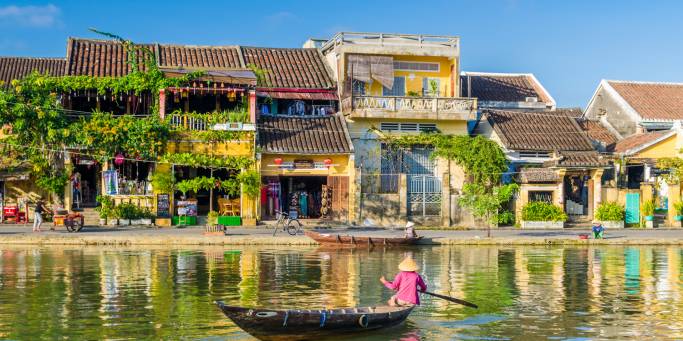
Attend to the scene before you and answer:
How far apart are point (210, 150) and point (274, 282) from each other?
15.8 metres

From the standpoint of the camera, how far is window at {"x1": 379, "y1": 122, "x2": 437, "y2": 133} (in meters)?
42.1

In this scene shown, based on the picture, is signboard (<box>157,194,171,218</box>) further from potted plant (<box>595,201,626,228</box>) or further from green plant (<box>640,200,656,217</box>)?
green plant (<box>640,200,656,217</box>)

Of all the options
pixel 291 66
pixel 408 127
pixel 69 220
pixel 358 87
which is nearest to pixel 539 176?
pixel 408 127

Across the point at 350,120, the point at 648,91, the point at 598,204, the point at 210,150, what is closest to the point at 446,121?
the point at 350,120

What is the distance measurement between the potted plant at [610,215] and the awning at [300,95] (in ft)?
40.9

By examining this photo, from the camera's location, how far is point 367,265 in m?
28.5

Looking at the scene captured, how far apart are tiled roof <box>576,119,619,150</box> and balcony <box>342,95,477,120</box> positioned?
349 inches

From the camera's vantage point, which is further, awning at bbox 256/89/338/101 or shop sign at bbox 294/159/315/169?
awning at bbox 256/89/338/101

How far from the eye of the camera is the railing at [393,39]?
42.5 metres

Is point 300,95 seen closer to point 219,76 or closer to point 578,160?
point 219,76

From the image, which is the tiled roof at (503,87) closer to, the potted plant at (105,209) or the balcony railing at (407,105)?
the balcony railing at (407,105)

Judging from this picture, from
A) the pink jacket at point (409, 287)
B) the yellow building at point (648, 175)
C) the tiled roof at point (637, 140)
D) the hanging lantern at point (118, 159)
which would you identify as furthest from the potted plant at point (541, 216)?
the pink jacket at point (409, 287)

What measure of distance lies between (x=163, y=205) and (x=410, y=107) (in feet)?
36.9

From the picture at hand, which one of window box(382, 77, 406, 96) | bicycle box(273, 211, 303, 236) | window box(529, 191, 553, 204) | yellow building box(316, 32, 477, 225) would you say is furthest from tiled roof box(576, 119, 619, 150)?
bicycle box(273, 211, 303, 236)
